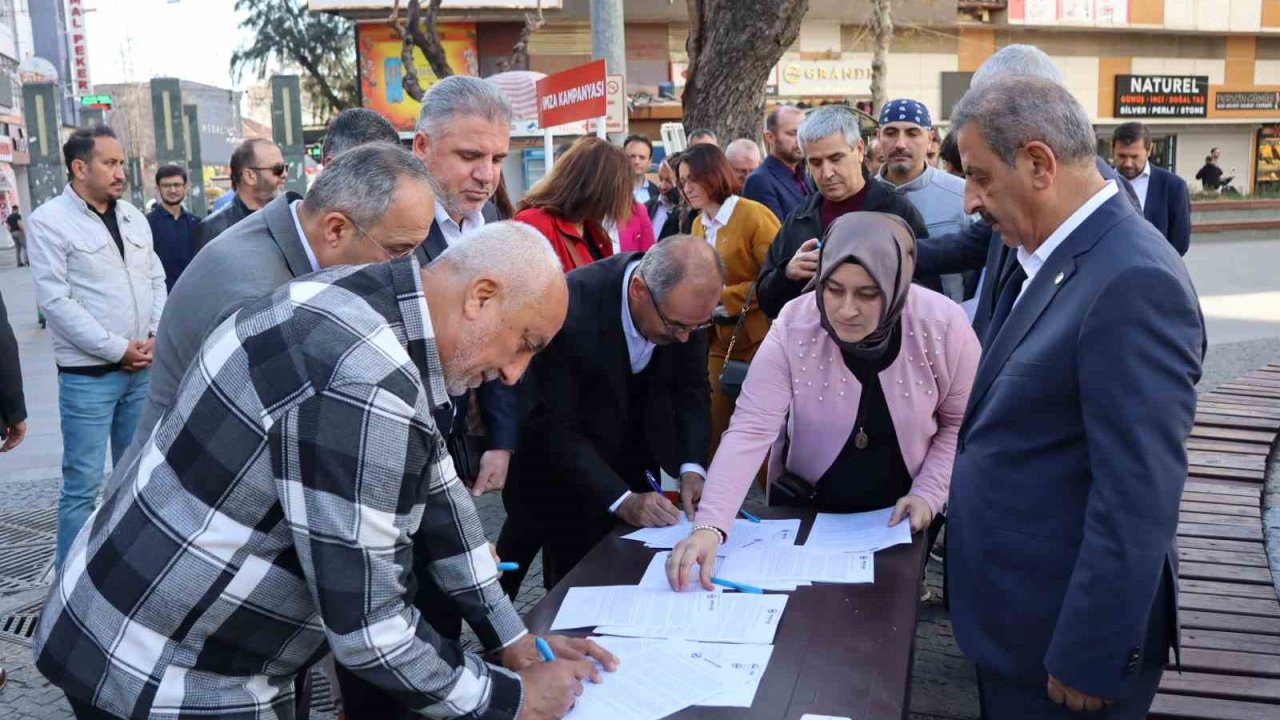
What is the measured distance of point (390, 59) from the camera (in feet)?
90.0

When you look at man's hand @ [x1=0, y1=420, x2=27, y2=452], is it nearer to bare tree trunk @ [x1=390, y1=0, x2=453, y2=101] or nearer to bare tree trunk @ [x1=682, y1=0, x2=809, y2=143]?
bare tree trunk @ [x1=682, y1=0, x2=809, y2=143]

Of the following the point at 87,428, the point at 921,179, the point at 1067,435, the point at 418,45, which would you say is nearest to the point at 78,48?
the point at 418,45

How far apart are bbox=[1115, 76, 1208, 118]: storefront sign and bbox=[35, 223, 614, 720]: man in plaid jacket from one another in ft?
108

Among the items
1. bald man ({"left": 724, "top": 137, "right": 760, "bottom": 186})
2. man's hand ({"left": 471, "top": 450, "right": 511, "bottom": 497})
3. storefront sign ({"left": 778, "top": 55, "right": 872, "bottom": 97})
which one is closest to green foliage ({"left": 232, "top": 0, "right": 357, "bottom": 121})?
storefront sign ({"left": 778, "top": 55, "right": 872, "bottom": 97})

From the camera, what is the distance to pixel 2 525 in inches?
225

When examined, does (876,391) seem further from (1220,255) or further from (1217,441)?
(1220,255)

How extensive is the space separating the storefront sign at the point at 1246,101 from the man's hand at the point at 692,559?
3507 centimetres

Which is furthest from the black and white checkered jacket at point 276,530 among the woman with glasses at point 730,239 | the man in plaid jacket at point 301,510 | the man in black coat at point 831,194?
the woman with glasses at point 730,239

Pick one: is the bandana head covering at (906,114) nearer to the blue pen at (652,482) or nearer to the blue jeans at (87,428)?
the blue pen at (652,482)

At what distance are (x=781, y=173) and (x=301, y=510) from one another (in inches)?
199

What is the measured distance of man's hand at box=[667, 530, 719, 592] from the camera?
2.40 m

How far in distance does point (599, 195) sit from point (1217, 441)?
10.4 feet

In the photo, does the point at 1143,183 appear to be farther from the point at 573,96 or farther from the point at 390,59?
the point at 390,59

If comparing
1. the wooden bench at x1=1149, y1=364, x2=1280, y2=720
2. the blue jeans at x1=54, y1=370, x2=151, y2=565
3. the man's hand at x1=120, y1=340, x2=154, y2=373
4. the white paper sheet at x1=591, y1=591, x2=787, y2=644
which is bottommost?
the wooden bench at x1=1149, y1=364, x2=1280, y2=720
